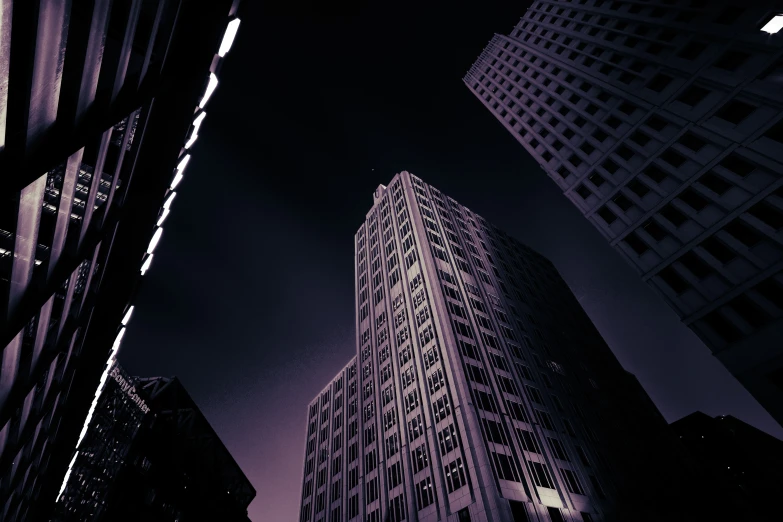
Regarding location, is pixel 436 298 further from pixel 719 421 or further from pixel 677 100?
pixel 719 421

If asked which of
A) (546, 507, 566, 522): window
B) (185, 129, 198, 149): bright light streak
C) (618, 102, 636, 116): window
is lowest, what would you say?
(185, 129, 198, 149): bright light streak

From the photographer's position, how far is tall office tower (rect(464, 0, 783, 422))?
72.8ft

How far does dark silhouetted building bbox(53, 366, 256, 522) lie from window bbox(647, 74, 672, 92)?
49293 millimetres

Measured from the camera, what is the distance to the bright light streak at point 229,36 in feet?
17.5

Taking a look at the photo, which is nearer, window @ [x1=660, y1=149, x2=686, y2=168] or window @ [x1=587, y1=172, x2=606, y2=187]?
window @ [x1=660, y1=149, x2=686, y2=168]

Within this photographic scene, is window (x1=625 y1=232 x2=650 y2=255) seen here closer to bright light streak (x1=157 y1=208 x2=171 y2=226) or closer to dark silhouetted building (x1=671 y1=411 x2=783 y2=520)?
bright light streak (x1=157 y1=208 x2=171 y2=226)

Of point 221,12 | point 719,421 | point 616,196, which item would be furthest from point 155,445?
point 719,421

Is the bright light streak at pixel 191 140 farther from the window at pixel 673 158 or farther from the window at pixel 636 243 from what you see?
the window at pixel 673 158

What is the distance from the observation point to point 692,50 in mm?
28812

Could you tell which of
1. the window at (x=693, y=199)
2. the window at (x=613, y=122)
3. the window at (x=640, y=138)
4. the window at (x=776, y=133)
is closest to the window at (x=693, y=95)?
the window at (x=640, y=138)

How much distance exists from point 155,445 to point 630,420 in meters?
79.0

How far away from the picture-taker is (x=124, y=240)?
24.6 ft

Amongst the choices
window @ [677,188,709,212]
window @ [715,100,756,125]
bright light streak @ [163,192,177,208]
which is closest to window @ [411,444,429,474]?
window @ [677,188,709,212]

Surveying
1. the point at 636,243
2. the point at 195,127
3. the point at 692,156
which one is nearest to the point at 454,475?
the point at 636,243
